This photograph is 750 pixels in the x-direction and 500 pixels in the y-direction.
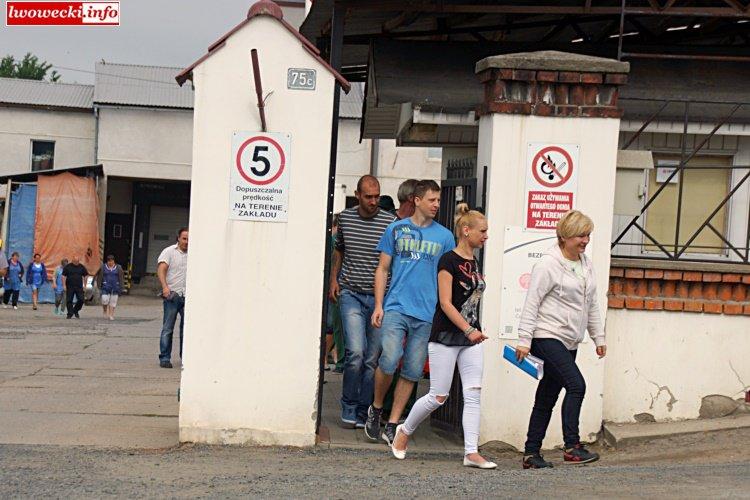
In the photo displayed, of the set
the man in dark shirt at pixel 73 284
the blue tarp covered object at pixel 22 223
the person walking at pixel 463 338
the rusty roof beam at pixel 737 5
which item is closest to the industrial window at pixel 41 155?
the blue tarp covered object at pixel 22 223

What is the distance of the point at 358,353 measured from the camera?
8.90m

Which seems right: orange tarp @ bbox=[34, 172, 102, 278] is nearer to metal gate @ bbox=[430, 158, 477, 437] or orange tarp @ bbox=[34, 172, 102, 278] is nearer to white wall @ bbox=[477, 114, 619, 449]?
metal gate @ bbox=[430, 158, 477, 437]

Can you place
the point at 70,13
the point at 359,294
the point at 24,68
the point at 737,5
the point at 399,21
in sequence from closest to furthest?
1. the point at 359,294
2. the point at 737,5
3. the point at 399,21
4. the point at 70,13
5. the point at 24,68

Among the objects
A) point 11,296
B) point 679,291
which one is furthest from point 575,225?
point 11,296

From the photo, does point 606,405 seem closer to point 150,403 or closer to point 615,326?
point 615,326

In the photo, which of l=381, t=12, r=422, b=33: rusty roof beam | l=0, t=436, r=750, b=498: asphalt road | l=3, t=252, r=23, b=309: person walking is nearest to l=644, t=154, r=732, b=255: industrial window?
Answer: l=381, t=12, r=422, b=33: rusty roof beam

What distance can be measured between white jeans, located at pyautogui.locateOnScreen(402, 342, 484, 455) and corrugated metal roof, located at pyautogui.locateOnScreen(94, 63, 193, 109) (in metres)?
34.1

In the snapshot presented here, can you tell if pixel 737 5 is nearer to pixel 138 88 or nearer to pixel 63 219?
pixel 63 219

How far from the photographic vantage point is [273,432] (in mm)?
8305

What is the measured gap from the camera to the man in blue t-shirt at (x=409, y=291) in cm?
829

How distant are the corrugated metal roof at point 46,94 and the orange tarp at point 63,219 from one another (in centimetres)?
796

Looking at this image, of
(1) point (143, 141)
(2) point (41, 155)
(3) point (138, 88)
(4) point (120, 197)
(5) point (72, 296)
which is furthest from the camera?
(4) point (120, 197)

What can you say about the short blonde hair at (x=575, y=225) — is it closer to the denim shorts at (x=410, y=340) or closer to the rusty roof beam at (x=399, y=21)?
the denim shorts at (x=410, y=340)

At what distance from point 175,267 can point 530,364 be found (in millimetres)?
7968
